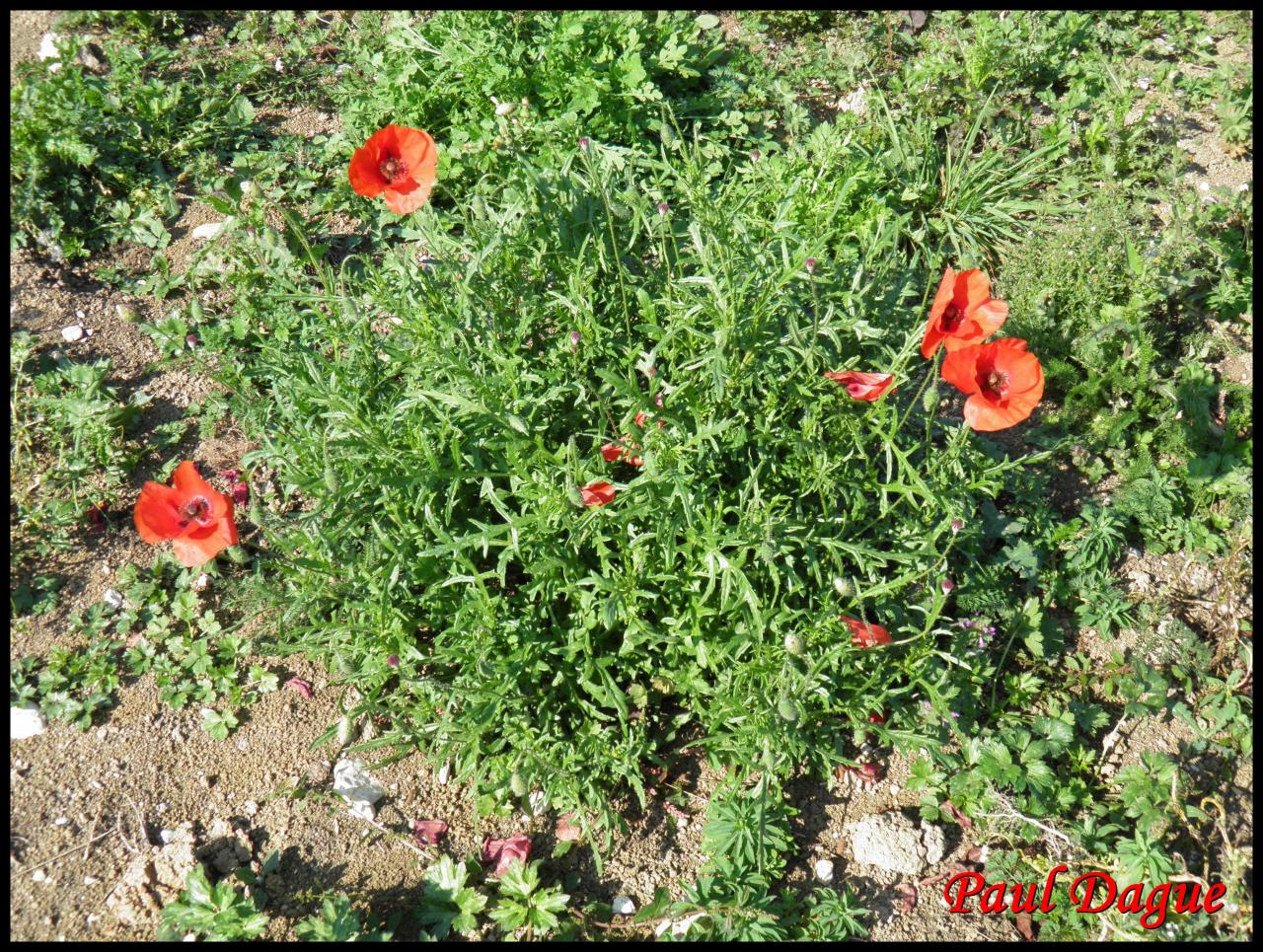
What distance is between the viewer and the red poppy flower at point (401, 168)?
8.06 feet

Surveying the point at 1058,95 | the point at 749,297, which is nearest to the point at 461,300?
the point at 749,297

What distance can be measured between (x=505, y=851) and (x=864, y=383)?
1466 mm

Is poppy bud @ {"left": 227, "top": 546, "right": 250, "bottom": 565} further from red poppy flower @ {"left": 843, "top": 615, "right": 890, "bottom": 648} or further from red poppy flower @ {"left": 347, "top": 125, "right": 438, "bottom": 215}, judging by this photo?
red poppy flower @ {"left": 843, "top": 615, "right": 890, "bottom": 648}

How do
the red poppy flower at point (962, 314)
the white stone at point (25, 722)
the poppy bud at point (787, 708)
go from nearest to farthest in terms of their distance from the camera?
the poppy bud at point (787, 708)
the red poppy flower at point (962, 314)
the white stone at point (25, 722)

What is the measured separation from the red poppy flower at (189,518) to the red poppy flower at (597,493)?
0.87 m

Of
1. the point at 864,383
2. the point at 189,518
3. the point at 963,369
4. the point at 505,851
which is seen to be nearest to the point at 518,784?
the point at 505,851

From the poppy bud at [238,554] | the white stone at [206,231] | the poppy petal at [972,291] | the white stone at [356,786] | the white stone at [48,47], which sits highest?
the poppy petal at [972,291]

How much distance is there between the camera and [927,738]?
2.38 m

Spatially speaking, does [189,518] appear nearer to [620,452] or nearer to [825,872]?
[620,452]

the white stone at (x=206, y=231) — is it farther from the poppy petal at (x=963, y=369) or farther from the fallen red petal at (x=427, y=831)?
the poppy petal at (x=963, y=369)

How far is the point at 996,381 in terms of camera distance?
2.21 metres

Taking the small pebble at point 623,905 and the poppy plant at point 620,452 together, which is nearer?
the small pebble at point 623,905

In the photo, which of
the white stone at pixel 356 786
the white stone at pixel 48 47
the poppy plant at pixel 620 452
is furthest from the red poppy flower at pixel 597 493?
the white stone at pixel 48 47

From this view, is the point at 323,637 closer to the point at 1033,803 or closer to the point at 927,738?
the point at 927,738
